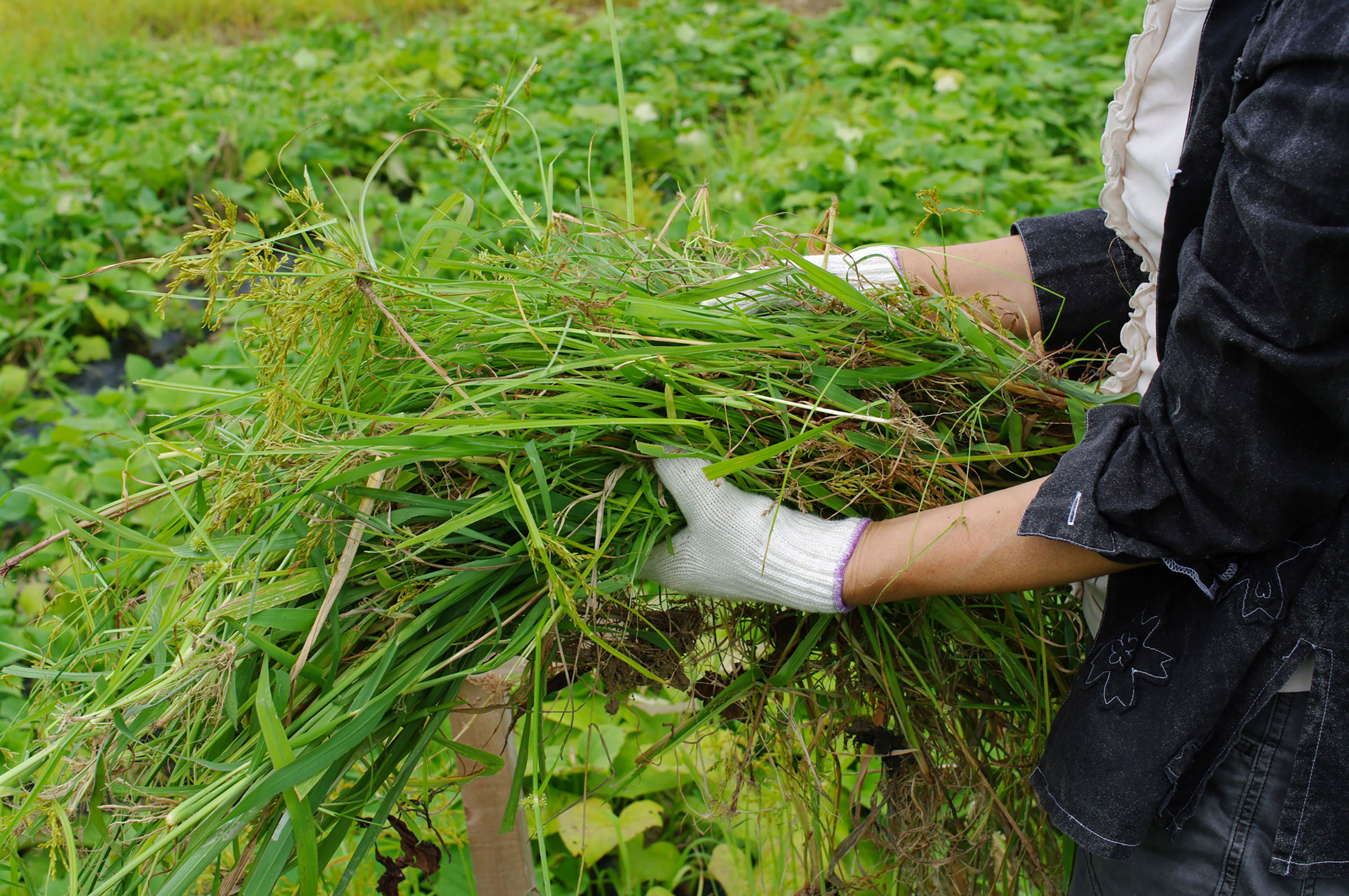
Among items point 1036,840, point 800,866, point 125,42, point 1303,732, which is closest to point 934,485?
point 1303,732

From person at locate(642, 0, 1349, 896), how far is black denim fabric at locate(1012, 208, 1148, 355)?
0.47ft

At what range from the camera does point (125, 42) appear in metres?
4.85

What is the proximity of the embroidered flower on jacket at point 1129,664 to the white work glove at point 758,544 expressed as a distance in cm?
24

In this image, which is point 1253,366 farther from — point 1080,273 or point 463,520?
point 463,520

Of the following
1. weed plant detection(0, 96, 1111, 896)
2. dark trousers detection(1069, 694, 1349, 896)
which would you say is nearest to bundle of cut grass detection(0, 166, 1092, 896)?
weed plant detection(0, 96, 1111, 896)

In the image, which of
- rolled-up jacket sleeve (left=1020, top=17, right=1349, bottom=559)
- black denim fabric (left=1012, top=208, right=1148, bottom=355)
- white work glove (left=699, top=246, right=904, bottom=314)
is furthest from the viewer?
black denim fabric (left=1012, top=208, right=1148, bottom=355)

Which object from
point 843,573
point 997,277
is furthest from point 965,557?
point 997,277

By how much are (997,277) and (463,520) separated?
2.28ft

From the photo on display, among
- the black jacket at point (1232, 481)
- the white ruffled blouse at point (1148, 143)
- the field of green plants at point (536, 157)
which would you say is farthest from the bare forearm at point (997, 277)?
the field of green plants at point (536, 157)

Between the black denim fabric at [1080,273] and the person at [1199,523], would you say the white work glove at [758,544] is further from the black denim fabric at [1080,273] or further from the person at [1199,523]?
the black denim fabric at [1080,273]

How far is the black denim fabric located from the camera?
1037 mm

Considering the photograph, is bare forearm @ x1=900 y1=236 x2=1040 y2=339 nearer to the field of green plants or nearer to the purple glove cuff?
the purple glove cuff

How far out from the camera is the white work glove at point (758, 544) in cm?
82

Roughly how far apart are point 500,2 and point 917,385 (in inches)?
195
